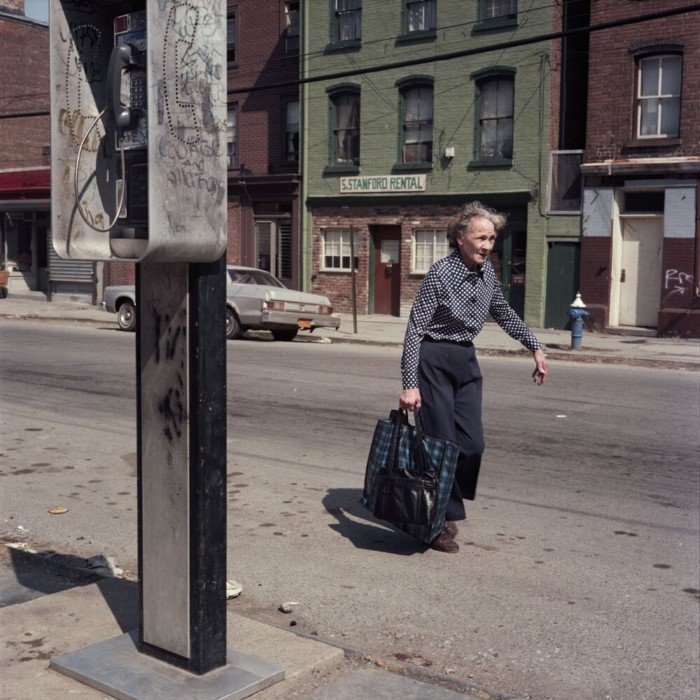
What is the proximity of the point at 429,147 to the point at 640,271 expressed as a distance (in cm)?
660

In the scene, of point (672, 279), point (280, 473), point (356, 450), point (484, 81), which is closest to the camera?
point (280, 473)

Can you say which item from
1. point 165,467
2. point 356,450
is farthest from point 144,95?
point 356,450

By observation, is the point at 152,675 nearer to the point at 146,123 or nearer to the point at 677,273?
the point at 146,123

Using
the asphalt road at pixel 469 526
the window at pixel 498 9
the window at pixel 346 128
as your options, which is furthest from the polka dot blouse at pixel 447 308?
the window at pixel 346 128

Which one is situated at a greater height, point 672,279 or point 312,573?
point 672,279

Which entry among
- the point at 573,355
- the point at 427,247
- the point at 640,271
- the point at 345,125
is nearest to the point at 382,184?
the point at 427,247

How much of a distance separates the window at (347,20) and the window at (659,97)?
8197 millimetres

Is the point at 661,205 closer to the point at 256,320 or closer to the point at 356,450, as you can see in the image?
the point at 256,320

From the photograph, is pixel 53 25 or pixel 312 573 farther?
pixel 312 573

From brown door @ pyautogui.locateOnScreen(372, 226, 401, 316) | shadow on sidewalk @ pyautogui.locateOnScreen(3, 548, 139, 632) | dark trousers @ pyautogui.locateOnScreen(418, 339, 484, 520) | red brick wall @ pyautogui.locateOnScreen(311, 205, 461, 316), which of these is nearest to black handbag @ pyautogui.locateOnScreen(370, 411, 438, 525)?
dark trousers @ pyautogui.locateOnScreen(418, 339, 484, 520)

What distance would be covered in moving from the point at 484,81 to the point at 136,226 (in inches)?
893

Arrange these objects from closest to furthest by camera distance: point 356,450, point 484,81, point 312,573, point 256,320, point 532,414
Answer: point 312,573 < point 356,450 < point 532,414 < point 256,320 < point 484,81

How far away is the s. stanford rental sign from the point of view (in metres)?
26.1

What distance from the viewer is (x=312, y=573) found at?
5.28 meters
